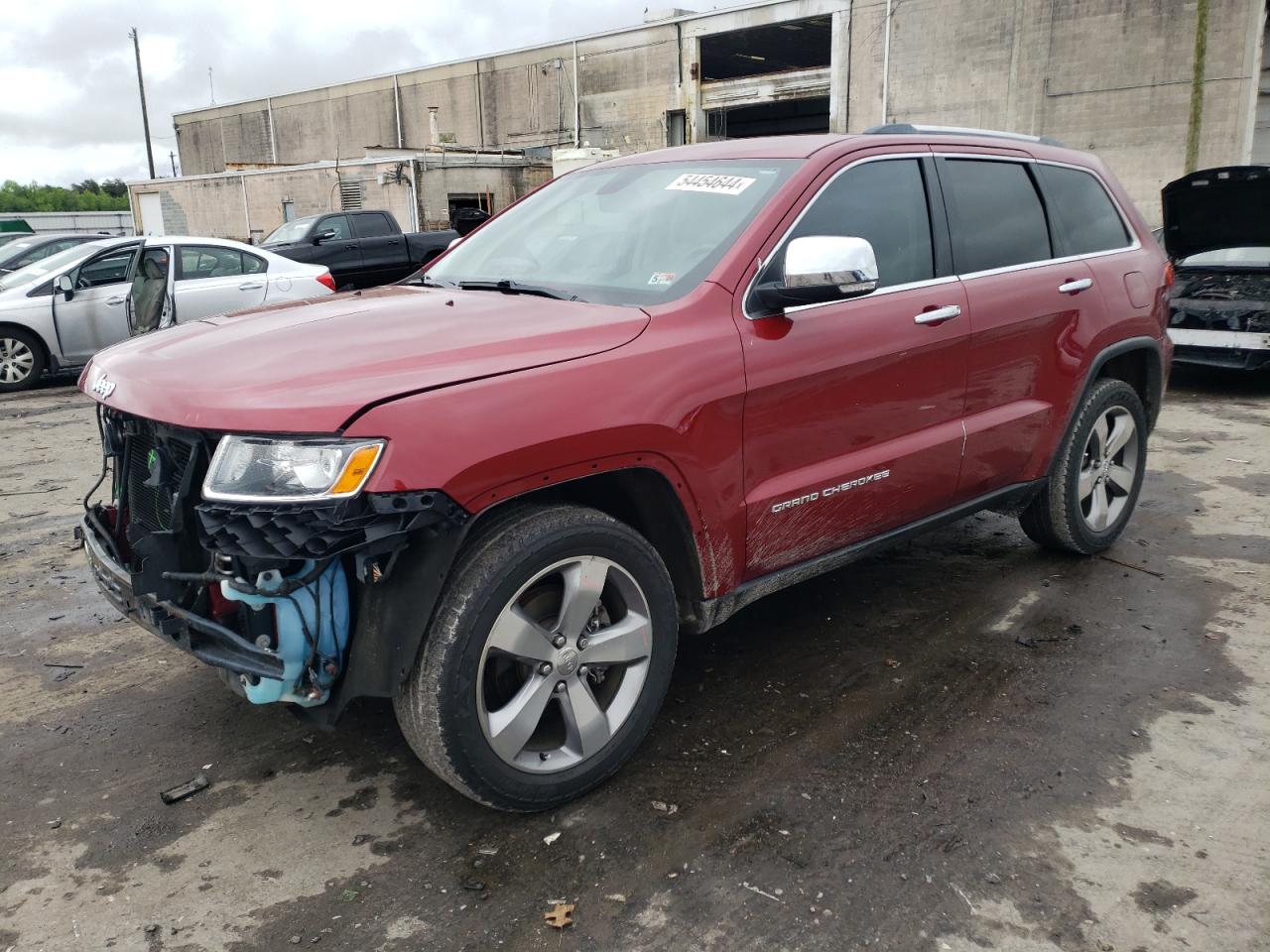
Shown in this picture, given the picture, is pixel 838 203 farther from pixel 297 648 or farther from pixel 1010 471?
pixel 297 648

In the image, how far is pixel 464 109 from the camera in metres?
40.8

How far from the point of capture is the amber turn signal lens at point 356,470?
2.33 meters

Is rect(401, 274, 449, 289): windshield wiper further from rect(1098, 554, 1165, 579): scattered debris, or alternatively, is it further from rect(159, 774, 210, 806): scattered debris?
rect(1098, 554, 1165, 579): scattered debris

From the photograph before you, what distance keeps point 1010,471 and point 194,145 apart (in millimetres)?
62614

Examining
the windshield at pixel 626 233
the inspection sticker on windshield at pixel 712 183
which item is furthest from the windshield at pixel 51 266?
the inspection sticker on windshield at pixel 712 183

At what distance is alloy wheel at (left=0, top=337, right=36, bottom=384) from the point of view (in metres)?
10.5

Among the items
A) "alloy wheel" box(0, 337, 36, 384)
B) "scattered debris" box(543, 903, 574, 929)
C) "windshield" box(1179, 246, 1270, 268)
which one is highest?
"windshield" box(1179, 246, 1270, 268)

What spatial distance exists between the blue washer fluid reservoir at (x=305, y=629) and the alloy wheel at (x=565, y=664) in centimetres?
37

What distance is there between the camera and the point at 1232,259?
9.44 meters

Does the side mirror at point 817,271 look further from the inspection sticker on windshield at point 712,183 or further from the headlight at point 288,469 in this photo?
the headlight at point 288,469

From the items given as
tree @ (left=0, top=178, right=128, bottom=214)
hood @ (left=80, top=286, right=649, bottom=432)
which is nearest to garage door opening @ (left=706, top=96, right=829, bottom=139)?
hood @ (left=80, top=286, right=649, bottom=432)

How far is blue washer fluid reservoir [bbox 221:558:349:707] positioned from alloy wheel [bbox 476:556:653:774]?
1.23ft

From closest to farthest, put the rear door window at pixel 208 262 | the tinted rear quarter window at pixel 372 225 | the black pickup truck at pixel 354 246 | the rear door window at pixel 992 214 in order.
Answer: the rear door window at pixel 992 214 → the rear door window at pixel 208 262 → the black pickup truck at pixel 354 246 → the tinted rear quarter window at pixel 372 225

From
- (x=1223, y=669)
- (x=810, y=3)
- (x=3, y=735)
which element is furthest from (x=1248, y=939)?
(x=810, y=3)
